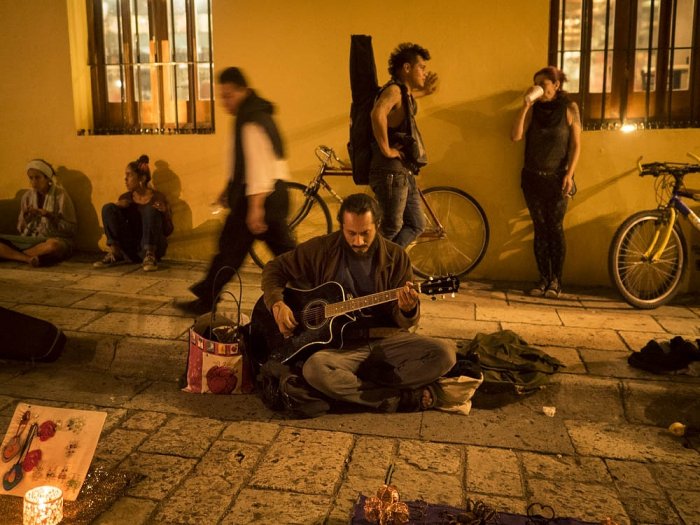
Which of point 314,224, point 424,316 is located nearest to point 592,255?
point 424,316

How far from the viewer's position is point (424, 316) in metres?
6.21

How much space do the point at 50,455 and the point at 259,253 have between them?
4675 millimetres

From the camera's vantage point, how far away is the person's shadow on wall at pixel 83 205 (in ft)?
28.3

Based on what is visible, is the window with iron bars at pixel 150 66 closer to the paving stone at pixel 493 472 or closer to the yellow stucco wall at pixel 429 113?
the yellow stucco wall at pixel 429 113

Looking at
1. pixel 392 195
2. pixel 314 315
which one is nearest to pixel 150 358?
pixel 314 315

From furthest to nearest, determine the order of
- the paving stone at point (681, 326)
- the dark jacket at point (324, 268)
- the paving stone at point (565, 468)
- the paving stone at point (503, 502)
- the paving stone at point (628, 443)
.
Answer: the paving stone at point (681, 326), the dark jacket at point (324, 268), the paving stone at point (628, 443), the paving stone at point (565, 468), the paving stone at point (503, 502)

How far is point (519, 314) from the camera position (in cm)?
634

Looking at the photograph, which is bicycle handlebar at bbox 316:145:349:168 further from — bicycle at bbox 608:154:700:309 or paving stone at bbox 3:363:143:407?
paving stone at bbox 3:363:143:407

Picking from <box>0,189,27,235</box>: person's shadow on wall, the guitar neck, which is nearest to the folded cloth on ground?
the guitar neck

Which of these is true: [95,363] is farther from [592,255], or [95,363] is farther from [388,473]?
[592,255]

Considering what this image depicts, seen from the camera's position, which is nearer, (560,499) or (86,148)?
(560,499)

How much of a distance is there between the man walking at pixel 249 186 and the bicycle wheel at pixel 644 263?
9.94ft

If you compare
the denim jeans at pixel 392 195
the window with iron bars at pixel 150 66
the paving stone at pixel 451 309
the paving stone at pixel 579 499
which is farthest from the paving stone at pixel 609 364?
the window with iron bars at pixel 150 66

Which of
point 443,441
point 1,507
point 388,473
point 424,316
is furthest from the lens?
point 424,316
